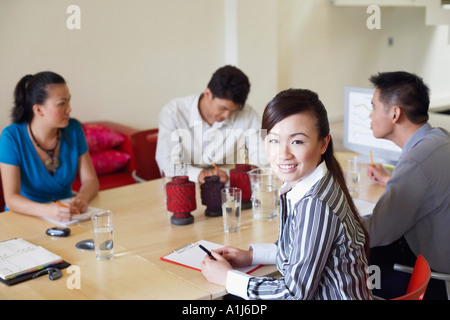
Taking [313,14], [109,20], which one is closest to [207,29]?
[109,20]

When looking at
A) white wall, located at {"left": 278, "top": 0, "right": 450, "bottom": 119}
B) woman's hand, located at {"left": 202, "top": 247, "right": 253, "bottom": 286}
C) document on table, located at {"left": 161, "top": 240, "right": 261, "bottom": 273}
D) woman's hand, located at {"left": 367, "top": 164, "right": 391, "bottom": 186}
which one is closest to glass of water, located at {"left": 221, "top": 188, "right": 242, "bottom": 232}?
document on table, located at {"left": 161, "top": 240, "right": 261, "bottom": 273}

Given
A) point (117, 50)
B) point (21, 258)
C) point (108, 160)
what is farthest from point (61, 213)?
point (117, 50)

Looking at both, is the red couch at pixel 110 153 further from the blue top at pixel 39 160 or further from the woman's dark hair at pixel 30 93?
the woman's dark hair at pixel 30 93

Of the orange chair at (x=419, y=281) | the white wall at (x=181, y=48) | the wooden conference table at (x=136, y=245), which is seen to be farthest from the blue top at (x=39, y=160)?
the orange chair at (x=419, y=281)

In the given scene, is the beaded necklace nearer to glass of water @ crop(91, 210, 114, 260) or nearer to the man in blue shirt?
glass of water @ crop(91, 210, 114, 260)

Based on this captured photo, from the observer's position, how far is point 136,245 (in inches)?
72.6

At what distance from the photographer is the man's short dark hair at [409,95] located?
210cm

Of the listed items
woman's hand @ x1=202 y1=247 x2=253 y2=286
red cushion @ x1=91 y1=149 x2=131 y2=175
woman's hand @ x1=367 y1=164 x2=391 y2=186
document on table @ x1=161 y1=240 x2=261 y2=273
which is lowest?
red cushion @ x1=91 y1=149 x2=131 y2=175

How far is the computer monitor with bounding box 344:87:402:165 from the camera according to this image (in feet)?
9.12

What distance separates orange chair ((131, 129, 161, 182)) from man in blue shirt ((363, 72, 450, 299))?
1.48 metres

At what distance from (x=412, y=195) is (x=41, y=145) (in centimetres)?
166

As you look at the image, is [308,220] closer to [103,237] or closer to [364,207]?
[103,237]
